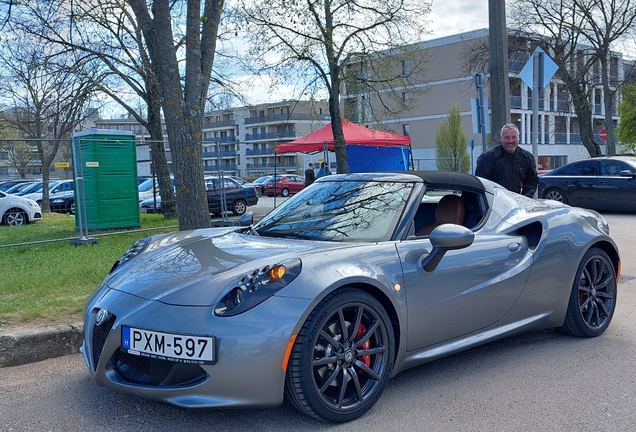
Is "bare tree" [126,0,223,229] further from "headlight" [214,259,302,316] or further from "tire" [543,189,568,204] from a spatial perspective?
"tire" [543,189,568,204]

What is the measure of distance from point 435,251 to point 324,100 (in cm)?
1356

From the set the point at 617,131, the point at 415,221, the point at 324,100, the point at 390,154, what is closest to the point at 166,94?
the point at 415,221

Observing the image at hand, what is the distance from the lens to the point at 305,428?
10.4ft

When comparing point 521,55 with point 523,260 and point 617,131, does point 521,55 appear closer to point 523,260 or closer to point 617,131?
point 617,131

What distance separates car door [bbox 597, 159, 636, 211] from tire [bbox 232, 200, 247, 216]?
892 cm

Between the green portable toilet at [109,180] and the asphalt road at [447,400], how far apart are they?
8801 mm

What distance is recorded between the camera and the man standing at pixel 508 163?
265 inches

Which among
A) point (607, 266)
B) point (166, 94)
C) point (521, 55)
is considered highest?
point (521, 55)

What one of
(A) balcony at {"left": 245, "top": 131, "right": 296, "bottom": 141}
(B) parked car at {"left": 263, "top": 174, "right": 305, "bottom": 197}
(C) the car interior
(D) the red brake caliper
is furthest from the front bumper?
(A) balcony at {"left": 245, "top": 131, "right": 296, "bottom": 141}

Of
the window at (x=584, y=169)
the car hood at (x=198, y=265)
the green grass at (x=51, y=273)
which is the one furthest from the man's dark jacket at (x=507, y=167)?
the window at (x=584, y=169)

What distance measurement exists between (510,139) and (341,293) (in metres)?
4.11

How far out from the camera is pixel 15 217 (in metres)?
16.4

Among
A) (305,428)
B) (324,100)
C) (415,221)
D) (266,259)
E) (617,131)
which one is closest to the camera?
(305,428)

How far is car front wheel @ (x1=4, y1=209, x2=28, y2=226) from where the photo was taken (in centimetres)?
1630
